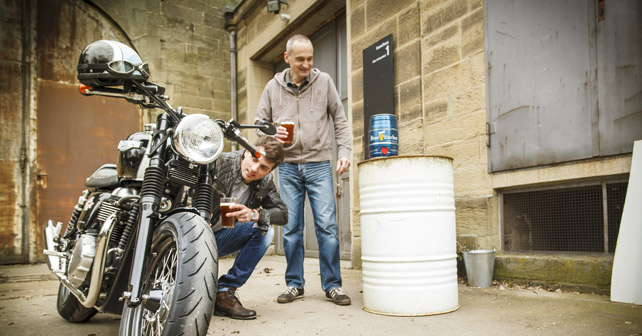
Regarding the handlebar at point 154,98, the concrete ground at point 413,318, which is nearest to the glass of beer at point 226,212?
the handlebar at point 154,98

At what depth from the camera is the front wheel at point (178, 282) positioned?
1506 mm

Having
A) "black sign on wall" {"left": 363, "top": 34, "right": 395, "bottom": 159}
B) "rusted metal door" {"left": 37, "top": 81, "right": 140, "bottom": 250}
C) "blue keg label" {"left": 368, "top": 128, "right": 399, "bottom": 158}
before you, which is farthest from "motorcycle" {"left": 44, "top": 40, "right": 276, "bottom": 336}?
"rusted metal door" {"left": 37, "top": 81, "right": 140, "bottom": 250}

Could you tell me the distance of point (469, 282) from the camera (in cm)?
359

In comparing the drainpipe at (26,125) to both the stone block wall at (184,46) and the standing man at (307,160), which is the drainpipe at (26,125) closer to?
the stone block wall at (184,46)

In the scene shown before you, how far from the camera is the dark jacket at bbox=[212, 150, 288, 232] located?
102 inches

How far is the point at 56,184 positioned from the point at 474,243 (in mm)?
5727

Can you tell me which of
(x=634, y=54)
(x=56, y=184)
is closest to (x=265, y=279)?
(x=634, y=54)

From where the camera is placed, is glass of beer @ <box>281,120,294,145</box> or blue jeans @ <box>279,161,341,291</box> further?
blue jeans @ <box>279,161,341,291</box>

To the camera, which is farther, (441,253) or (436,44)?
(436,44)

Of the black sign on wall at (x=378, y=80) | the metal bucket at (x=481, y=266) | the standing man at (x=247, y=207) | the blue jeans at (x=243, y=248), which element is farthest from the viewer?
the black sign on wall at (x=378, y=80)

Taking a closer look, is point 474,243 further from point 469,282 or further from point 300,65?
point 300,65

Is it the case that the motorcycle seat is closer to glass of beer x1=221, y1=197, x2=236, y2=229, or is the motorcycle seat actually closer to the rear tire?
the rear tire

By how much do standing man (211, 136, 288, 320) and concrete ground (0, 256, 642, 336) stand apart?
0.19m

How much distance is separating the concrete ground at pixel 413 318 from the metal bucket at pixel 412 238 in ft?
0.31
